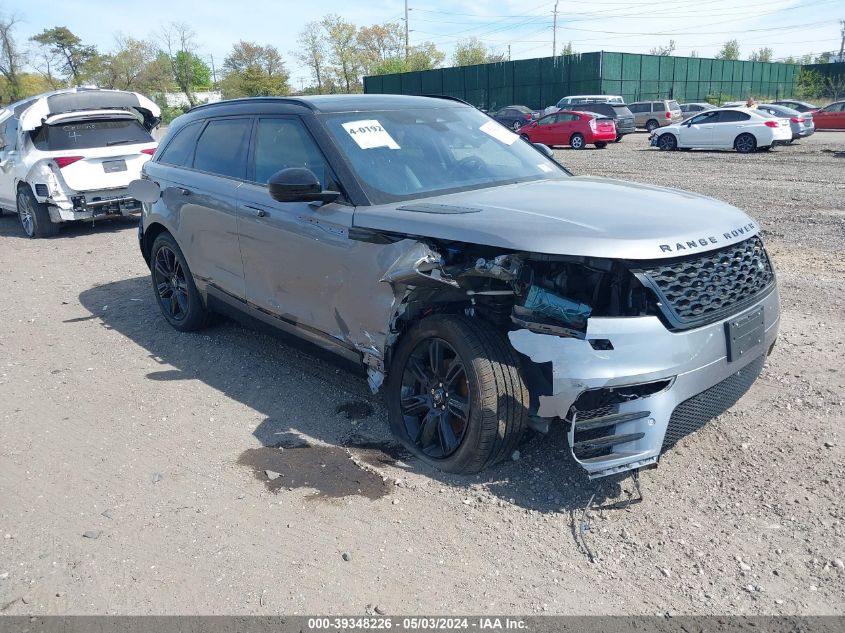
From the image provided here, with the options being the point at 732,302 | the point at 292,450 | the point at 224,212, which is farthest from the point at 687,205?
the point at 224,212

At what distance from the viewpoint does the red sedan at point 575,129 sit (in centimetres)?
2620

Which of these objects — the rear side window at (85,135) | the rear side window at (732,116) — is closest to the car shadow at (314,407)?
the rear side window at (85,135)

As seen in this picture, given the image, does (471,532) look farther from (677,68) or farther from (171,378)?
(677,68)

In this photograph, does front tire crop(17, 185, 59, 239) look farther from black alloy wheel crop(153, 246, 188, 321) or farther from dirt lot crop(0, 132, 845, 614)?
dirt lot crop(0, 132, 845, 614)

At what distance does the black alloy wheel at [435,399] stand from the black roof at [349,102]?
1.79m

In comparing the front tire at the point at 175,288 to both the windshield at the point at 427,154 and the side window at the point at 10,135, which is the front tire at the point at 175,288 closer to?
the windshield at the point at 427,154

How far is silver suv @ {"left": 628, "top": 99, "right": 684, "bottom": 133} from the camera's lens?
111 ft

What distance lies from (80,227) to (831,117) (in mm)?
30997

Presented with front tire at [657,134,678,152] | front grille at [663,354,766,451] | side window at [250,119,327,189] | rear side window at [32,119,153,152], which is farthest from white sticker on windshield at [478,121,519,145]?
front tire at [657,134,678,152]

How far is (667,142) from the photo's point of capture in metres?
24.3

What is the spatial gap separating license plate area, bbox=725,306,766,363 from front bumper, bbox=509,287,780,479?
0.04 m

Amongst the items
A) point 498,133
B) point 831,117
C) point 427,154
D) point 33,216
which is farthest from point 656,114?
point 427,154

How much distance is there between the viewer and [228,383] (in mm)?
5102

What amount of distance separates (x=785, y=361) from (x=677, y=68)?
175 feet
